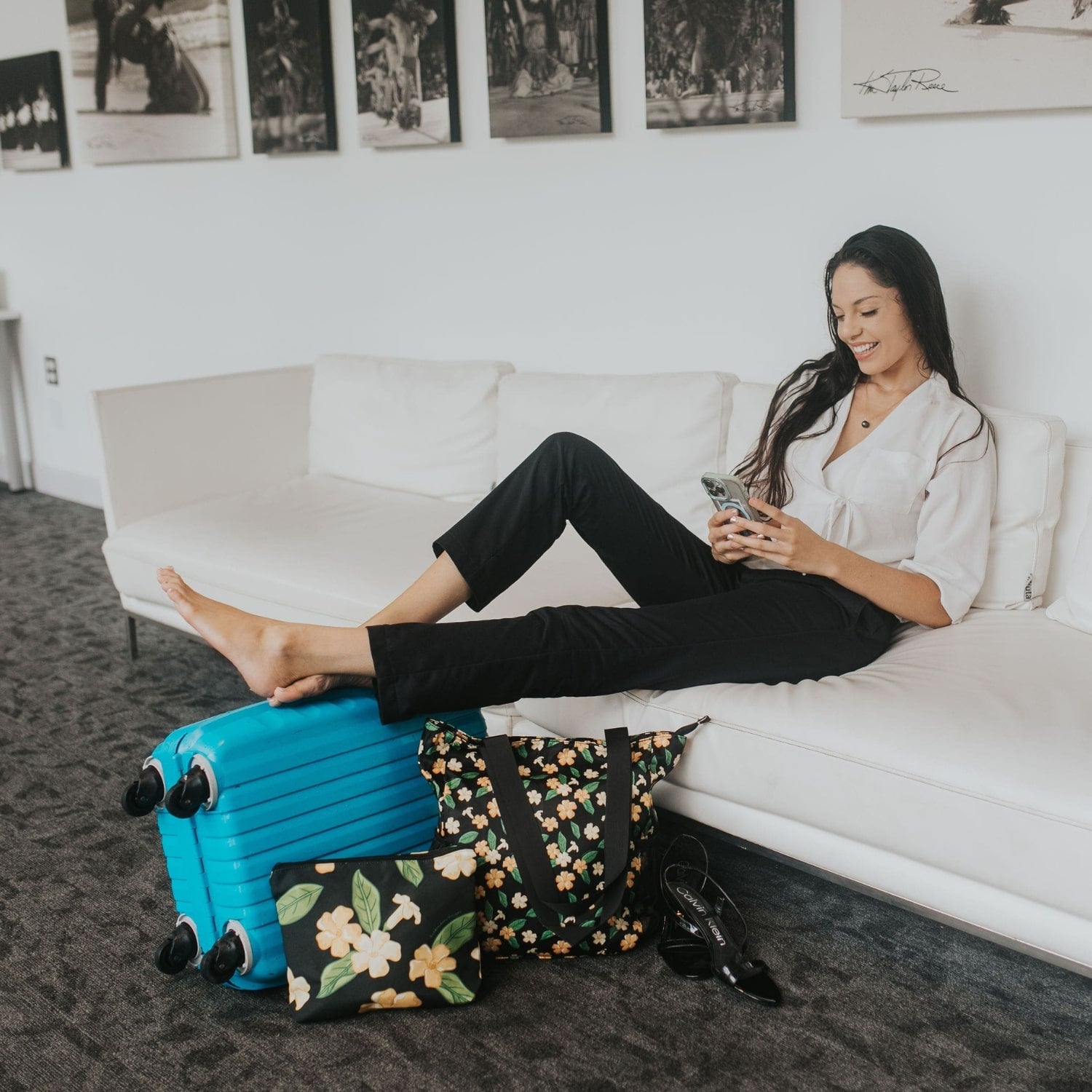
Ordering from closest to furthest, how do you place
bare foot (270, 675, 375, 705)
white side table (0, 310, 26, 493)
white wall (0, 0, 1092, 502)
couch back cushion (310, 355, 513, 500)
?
bare foot (270, 675, 375, 705) → white wall (0, 0, 1092, 502) → couch back cushion (310, 355, 513, 500) → white side table (0, 310, 26, 493)

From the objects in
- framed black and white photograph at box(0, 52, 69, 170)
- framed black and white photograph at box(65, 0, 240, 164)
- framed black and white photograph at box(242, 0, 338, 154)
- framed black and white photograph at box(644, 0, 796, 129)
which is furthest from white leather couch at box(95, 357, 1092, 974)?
framed black and white photograph at box(0, 52, 69, 170)

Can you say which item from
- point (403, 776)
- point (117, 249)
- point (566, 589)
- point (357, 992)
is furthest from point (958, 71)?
point (117, 249)

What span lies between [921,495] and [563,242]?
4.63ft

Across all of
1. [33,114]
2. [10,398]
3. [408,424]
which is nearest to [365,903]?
[408,424]

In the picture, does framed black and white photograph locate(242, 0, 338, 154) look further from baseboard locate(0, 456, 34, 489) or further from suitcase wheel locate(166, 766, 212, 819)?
suitcase wheel locate(166, 766, 212, 819)

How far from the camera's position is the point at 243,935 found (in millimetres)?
1767

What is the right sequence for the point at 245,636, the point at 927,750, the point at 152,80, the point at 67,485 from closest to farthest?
the point at 927,750 → the point at 245,636 → the point at 152,80 → the point at 67,485

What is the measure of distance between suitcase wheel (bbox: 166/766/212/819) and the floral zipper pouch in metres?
0.15

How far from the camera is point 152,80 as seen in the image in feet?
13.8

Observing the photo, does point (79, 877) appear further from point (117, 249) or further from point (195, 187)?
point (117, 249)

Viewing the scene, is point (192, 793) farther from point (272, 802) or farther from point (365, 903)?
point (365, 903)

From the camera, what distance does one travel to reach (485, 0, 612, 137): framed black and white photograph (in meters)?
2.97

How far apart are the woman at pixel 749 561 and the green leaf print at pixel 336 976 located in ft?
1.21

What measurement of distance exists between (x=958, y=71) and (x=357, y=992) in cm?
197
